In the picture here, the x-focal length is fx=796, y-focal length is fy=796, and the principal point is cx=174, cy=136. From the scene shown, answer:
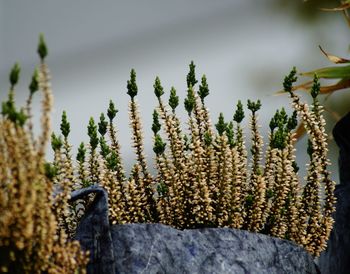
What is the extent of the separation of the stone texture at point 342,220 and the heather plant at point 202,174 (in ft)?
1.25

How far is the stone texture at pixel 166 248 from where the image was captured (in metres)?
2.31

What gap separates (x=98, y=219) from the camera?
2.32 metres

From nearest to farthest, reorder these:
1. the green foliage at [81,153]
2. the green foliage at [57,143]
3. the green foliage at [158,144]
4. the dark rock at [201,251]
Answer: the green foliage at [57,143] < the dark rock at [201,251] < the green foliage at [81,153] < the green foliage at [158,144]

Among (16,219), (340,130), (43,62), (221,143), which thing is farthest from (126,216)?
(340,130)

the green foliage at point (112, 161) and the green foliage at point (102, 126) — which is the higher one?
the green foliage at point (102, 126)

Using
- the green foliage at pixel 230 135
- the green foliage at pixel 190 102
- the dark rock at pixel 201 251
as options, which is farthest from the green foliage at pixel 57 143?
the green foliage at pixel 230 135

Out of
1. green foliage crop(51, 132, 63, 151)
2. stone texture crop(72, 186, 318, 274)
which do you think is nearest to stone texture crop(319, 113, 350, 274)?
stone texture crop(72, 186, 318, 274)

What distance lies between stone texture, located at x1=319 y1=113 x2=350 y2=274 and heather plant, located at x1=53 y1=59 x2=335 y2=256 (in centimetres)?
38

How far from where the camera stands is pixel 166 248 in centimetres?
238

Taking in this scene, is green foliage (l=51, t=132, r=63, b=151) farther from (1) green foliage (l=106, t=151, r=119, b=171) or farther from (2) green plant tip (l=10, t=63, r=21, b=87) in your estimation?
(2) green plant tip (l=10, t=63, r=21, b=87)

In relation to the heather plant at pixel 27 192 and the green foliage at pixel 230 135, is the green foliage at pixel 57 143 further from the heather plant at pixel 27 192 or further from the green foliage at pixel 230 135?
the green foliage at pixel 230 135

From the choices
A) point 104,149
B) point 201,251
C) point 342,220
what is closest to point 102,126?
point 104,149

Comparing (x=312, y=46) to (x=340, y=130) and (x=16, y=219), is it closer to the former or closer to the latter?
(x=340, y=130)

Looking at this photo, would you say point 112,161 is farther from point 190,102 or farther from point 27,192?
point 27,192
